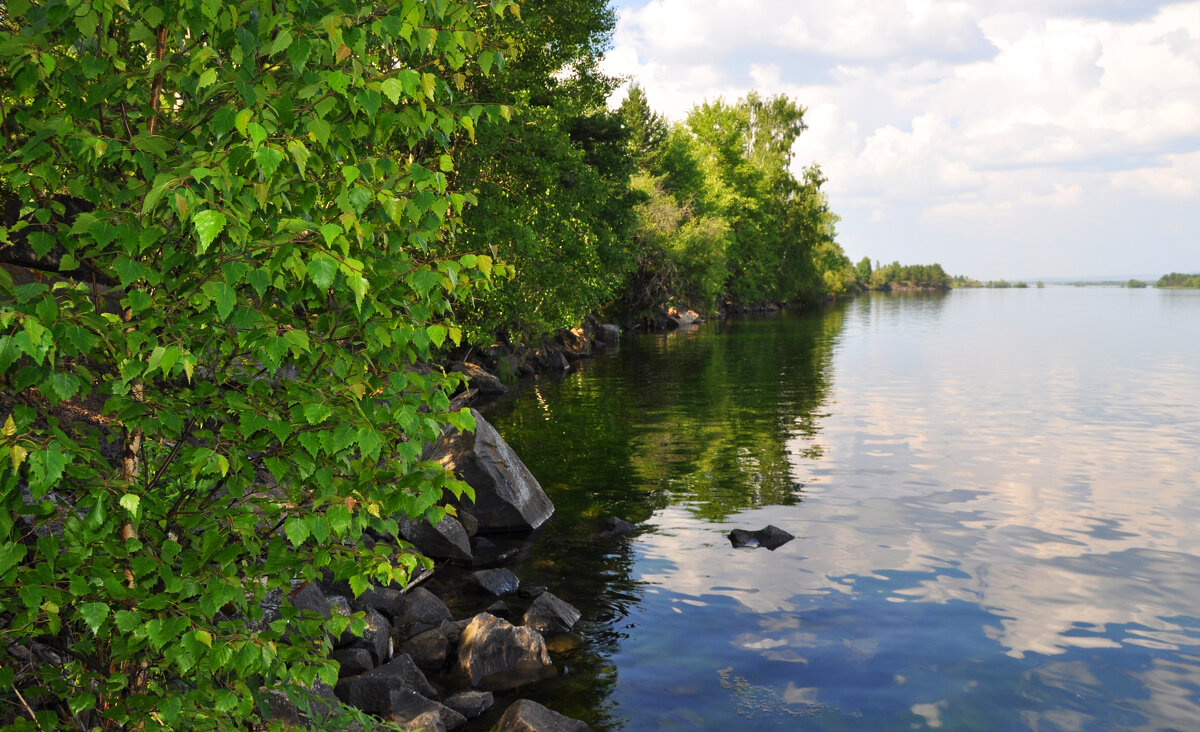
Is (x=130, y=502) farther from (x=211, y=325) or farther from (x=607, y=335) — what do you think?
(x=607, y=335)

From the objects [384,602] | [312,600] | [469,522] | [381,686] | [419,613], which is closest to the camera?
[381,686]

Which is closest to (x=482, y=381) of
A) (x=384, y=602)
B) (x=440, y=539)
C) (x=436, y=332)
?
(x=440, y=539)

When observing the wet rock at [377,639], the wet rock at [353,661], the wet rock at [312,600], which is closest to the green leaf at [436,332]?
the wet rock at [377,639]

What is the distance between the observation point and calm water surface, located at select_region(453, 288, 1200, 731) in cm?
1078

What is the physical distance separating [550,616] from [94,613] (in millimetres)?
8163

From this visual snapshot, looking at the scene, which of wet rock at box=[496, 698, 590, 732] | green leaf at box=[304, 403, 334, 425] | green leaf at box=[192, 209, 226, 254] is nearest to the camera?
green leaf at box=[192, 209, 226, 254]

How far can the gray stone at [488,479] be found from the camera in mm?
16969

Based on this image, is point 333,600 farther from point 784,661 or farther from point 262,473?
point 784,661

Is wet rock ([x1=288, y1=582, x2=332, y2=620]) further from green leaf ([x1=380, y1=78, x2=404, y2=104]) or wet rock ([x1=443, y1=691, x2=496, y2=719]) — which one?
green leaf ([x1=380, y1=78, x2=404, y2=104])

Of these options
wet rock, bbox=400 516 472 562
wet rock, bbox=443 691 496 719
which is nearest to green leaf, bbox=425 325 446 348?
wet rock, bbox=443 691 496 719

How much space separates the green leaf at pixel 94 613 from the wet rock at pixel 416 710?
4850mm

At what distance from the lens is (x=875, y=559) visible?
51.5ft

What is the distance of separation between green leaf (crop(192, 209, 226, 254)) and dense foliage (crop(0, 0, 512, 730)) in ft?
0.05

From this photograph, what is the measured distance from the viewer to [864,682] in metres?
11.1
